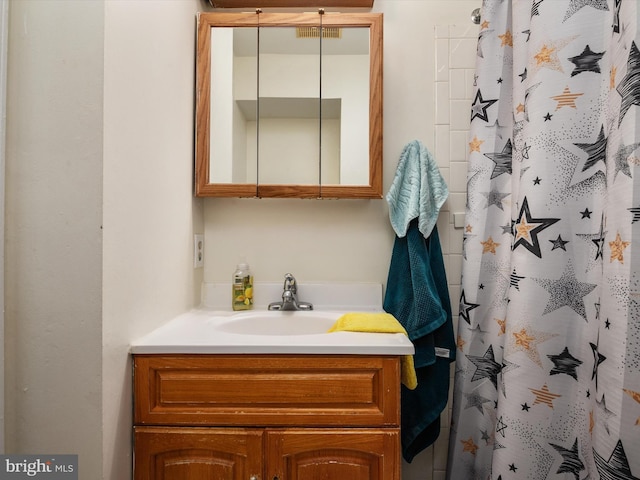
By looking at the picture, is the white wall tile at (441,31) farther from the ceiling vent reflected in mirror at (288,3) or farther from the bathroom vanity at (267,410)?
the bathroom vanity at (267,410)

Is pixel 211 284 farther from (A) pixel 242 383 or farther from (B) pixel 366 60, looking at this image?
(B) pixel 366 60

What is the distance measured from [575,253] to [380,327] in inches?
19.5

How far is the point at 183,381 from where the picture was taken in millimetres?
880

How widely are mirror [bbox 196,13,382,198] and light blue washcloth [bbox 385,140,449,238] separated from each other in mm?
115

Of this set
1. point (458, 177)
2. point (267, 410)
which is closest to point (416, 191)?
point (458, 177)

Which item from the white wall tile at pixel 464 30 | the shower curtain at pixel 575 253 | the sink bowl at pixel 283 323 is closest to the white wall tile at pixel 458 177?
the shower curtain at pixel 575 253

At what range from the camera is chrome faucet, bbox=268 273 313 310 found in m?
1.27

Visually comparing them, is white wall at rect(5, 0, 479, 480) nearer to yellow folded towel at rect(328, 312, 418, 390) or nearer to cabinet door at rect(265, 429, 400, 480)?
cabinet door at rect(265, 429, 400, 480)

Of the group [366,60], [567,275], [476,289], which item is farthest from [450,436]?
[366,60]

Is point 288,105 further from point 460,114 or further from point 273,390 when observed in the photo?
point 273,390

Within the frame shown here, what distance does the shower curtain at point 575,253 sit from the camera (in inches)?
25.2

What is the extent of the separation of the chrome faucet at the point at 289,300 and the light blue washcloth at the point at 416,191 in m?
0.41

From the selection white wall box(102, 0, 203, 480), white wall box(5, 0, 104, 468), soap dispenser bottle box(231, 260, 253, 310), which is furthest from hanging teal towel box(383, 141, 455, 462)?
white wall box(5, 0, 104, 468)

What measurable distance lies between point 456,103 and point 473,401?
1.04m
